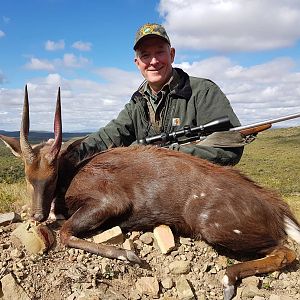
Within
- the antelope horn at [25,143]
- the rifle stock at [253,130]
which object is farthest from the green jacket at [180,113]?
the antelope horn at [25,143]

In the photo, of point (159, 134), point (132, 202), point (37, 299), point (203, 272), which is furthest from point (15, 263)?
point (159, 134)

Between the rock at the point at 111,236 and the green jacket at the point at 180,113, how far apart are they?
183cm

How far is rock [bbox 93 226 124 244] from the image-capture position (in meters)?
5.06

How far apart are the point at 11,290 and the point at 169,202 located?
2.12 m

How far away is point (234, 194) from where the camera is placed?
525 centimetres

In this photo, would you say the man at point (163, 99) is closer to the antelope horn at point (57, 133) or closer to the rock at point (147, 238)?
the antelope horn at point (57, 133)

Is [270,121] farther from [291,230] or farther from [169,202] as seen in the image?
[169,202]

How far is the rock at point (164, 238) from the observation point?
517cm

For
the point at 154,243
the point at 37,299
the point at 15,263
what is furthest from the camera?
the point at 154,243

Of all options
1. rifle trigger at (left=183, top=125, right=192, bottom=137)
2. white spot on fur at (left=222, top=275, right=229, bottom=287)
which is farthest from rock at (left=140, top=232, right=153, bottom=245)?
rifle trigger at (left=183, top=125, right=192, bottom=137)

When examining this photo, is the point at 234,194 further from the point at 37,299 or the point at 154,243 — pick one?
the point at 37,299

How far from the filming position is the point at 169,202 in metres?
5.28

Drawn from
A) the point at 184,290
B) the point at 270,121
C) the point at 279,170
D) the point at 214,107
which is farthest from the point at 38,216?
the point at 279,170

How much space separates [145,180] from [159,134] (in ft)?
7.05
